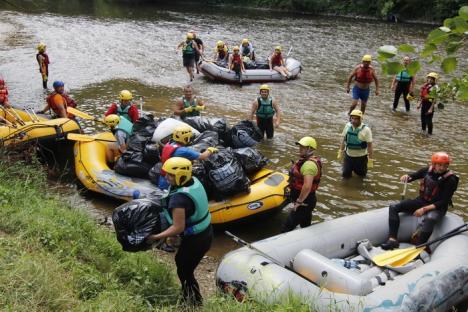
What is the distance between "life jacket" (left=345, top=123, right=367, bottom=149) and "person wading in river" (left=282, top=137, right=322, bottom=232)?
2.14 meters

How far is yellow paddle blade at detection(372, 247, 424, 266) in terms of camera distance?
5742 mm

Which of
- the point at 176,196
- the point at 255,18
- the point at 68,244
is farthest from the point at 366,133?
the point at 255,18

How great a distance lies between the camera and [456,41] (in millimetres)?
1863

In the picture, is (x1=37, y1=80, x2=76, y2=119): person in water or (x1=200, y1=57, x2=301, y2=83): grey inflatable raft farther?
(x1=200, y1=57, x2=301, y2=83): grey inflatable raft

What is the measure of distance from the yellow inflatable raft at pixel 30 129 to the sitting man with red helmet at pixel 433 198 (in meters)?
5.71

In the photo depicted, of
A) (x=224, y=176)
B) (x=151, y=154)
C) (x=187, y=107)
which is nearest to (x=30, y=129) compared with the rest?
(x=151, y=154)

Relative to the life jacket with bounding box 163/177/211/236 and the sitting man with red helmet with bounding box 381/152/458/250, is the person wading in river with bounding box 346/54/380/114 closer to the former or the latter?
the sitting man with red helmet with bounding box 381/152/458/250

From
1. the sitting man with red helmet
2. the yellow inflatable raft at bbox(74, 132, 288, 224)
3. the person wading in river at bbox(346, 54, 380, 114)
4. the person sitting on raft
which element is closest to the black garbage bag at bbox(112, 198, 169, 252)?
the yellow inflatable raft at bbox(74, 132, 288, 224)

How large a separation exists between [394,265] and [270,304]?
1.91 m

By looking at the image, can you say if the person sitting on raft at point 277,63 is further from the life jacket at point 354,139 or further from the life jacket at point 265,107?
the life jacket at point 354,139

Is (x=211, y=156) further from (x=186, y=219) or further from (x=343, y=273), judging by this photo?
(x=343, y=273)

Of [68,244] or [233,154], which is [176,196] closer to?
[68,244]

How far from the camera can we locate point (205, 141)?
25.8 feet

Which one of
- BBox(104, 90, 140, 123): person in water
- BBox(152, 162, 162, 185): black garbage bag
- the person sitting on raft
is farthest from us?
the person sitting on raft
